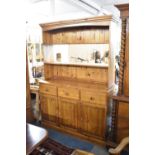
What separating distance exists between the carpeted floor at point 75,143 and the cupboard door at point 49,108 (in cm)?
26

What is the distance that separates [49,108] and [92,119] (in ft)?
2.98

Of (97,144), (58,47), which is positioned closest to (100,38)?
(58,47)

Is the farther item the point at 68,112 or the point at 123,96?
the point at 68,112

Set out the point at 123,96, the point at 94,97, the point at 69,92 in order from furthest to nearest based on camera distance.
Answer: the point at 69,92 < the point at 94,97 < the point at 123,96

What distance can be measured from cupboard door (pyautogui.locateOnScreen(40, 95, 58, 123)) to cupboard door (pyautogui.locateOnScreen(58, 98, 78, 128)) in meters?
0.12

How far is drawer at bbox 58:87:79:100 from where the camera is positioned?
273 cm

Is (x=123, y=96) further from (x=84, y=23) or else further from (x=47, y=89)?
(x=47, y=89)

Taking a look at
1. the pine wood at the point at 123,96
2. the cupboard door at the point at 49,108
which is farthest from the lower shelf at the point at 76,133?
the pine wood at the point at 123,96

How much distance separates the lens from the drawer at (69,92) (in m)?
2.73

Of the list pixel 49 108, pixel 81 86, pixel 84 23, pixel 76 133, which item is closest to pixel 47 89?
pixel 49 108

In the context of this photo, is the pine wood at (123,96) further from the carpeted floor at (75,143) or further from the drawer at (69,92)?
the drawer at (69,92)

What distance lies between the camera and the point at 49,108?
10.2 ft
